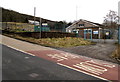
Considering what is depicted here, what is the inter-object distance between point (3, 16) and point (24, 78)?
28.9 meters

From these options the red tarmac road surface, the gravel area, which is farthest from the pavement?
the gravel area

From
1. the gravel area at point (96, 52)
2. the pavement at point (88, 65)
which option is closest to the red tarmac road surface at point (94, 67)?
the pavement at point (88, 65)

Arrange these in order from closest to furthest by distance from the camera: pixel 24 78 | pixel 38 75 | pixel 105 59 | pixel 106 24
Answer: pixel 24 78 → pixel 38 75 → pixel 105 59 → pixel 106 24

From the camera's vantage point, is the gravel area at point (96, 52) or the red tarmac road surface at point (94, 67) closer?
the red tarmac road surface at point (94, 67)

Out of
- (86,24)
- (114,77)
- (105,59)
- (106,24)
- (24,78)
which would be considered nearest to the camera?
(24,78)

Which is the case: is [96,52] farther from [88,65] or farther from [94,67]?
[94,67]

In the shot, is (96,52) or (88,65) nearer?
(88,65)

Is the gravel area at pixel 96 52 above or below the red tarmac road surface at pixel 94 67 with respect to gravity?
above

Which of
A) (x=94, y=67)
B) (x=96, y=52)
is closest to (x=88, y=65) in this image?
(x=94, y=67)

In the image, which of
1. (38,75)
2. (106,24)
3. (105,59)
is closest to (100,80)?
(38,75)

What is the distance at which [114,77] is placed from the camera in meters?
5.74

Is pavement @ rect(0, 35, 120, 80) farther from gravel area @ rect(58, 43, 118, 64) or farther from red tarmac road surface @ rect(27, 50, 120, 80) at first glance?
gravel area @ rect(58, 43, 118, 64)

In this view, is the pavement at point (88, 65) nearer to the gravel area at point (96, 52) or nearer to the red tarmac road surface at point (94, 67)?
the red tarmac road surface at point (94, 67)

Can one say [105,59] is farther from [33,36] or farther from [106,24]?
[106,24]
